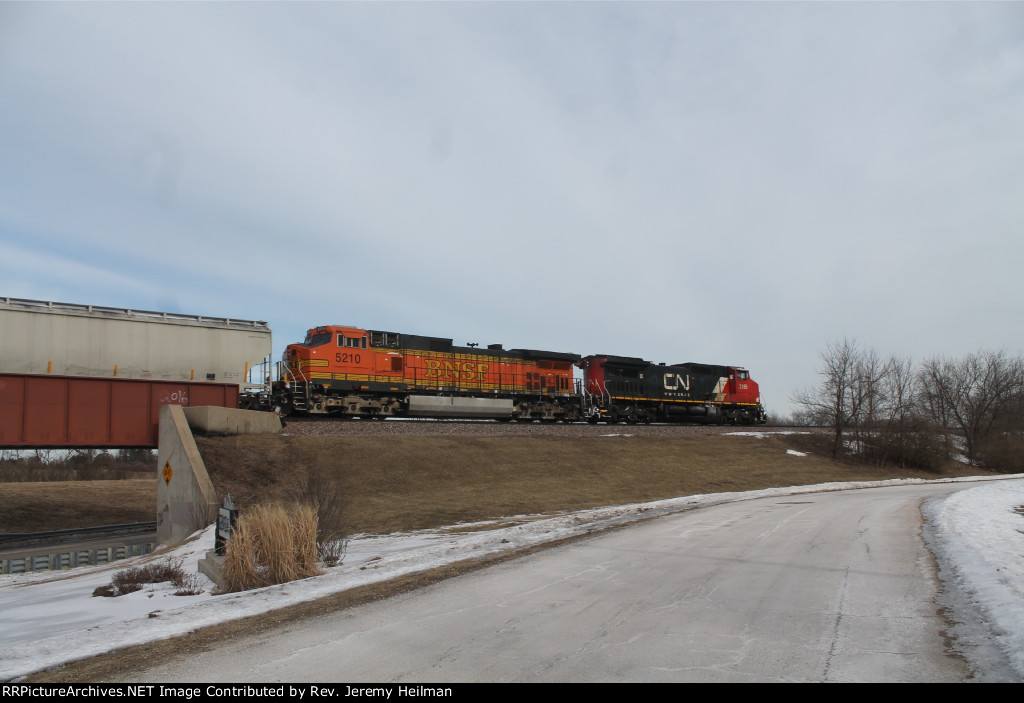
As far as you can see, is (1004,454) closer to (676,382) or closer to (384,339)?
(676,382)

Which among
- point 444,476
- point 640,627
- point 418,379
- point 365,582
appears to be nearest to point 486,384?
point 418,379

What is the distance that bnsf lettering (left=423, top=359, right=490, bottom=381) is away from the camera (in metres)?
31.0

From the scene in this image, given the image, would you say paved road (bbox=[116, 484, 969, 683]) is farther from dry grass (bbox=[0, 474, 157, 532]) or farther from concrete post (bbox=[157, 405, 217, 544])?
dry grass (bbox=[0, 474, 157, 532])

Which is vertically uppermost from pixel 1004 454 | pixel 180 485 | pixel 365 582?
pixel 365 582

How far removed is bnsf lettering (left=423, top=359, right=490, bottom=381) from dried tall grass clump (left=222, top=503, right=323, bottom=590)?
21562 millimetres

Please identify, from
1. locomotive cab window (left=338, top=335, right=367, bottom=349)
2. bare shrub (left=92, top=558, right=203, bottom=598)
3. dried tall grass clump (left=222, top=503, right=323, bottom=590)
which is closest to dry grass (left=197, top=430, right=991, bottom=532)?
locomotive cab window (left=338, top=335, right=367, bottom=349)

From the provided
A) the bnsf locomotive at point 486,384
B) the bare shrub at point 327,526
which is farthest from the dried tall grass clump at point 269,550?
the bnsf locomotive at point 486,384

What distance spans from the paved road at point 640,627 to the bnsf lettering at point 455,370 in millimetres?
21515

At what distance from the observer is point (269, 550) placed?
8766 millimetres

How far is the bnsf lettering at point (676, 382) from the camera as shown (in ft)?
137

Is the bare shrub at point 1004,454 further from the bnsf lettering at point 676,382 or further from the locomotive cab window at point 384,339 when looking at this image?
the locomotive cab window at point 384,339

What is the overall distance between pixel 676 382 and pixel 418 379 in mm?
19462
